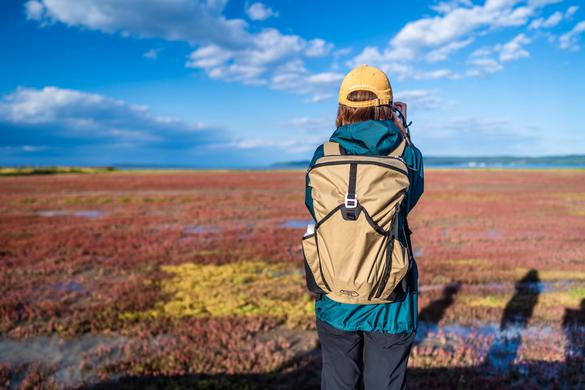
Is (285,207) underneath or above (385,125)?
underneath

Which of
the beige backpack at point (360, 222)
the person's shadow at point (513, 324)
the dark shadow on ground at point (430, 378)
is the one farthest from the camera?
the person's shadow at point (513, 324)

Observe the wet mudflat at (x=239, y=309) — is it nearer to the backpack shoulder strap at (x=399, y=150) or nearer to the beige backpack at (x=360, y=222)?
the beige backpack at (x=360, y=222)

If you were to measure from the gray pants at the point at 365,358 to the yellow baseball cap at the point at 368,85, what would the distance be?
142 cm

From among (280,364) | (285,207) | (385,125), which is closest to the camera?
(385,125)

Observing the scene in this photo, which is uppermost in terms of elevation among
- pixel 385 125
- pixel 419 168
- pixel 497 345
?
pixel 385 125

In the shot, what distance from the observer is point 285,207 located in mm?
28844

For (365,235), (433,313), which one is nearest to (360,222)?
(365,235)

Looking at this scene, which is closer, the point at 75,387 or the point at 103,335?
the point at 75,387

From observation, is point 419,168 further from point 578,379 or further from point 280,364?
point 578,379

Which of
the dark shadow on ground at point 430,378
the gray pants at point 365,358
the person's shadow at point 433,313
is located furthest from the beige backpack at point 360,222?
the person's shadow at point 433,313

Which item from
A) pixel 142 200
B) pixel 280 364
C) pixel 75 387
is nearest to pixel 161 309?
pixel 75 387

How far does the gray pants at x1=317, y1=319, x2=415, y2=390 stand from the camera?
98.2 inches

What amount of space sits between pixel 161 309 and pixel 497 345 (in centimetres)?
639

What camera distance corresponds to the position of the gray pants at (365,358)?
98.2 inches
